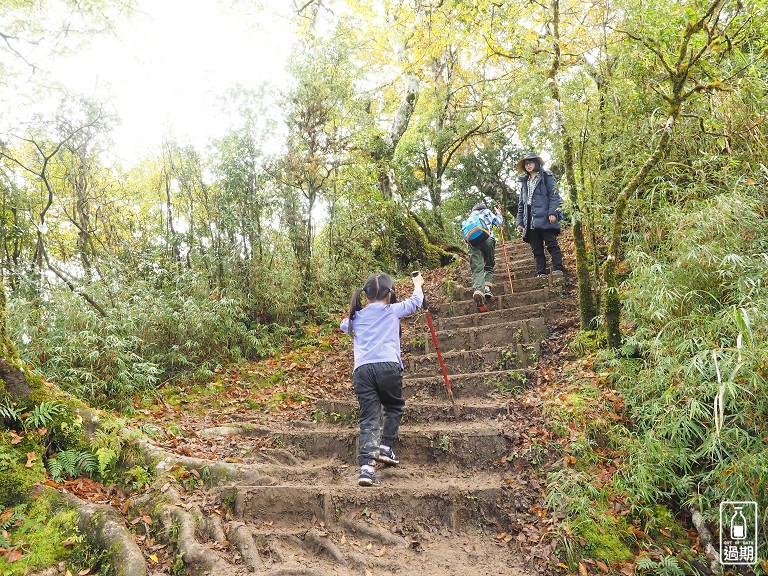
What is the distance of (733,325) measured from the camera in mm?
3504

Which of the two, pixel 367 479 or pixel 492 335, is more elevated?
pixel 492 335

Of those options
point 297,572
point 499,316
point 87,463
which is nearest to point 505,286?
point 499,316

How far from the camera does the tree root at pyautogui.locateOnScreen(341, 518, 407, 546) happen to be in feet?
12.0

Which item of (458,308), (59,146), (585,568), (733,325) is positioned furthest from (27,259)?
(733,325)

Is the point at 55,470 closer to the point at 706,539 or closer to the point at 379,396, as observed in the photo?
the point at 379,396

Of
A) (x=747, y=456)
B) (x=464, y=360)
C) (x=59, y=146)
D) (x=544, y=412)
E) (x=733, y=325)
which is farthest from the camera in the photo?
(x=59, y=146)

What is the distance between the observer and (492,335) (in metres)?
6.64

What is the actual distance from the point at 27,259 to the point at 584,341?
33.1ft

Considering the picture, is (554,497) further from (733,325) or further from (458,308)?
(458,308)

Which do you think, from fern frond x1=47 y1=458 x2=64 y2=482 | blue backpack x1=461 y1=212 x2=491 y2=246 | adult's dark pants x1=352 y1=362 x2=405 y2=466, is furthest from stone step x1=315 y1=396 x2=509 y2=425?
blue backpack x1=461 y1=212 x2=491 y2=246

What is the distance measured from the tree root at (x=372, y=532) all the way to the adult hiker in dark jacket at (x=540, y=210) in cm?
524

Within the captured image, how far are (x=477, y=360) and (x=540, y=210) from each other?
9.79 feet

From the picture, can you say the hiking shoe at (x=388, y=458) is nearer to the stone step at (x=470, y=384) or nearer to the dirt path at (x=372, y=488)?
the dirt path at (x=372, y=488)

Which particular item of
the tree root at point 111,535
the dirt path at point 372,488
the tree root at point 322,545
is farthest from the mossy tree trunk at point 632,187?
the tree root at point 111,535
